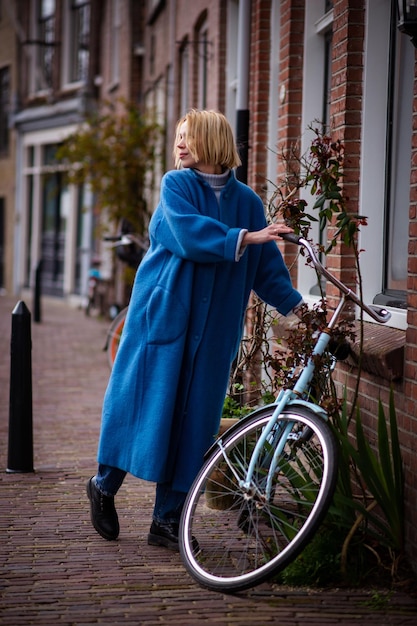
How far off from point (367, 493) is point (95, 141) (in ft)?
38.5

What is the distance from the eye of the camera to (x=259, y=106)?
7535mm

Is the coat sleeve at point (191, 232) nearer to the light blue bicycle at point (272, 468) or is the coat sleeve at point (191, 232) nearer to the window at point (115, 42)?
the light blue bicycle at point (272, 468)

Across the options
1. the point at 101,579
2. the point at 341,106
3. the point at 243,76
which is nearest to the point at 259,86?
the point at 243,76

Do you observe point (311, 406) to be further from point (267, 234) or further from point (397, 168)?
point (397, 168)

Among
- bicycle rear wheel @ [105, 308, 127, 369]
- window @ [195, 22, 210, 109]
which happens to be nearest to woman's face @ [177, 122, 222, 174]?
bicycle rear wheel @ [105, 308, 127, 369]

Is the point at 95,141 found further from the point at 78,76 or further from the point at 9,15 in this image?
the point at 9,15

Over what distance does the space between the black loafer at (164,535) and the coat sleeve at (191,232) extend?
122 cm

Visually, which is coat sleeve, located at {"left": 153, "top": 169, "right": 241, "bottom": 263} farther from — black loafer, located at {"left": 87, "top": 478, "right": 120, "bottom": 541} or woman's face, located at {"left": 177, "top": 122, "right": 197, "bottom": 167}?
black loafer, located at {"left": 87, "top": 478, "right": 120, "bottom": 541}

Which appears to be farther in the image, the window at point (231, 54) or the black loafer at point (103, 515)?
the window at point (231, 54)

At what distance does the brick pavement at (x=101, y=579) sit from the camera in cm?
355

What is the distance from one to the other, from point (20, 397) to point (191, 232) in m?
2.48

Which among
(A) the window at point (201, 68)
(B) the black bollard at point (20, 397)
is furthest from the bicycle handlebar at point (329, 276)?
(A) the window at point (201, 68)

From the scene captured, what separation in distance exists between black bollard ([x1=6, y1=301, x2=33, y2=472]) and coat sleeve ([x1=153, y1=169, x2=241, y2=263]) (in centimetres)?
209

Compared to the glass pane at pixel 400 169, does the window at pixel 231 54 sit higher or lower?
higher
